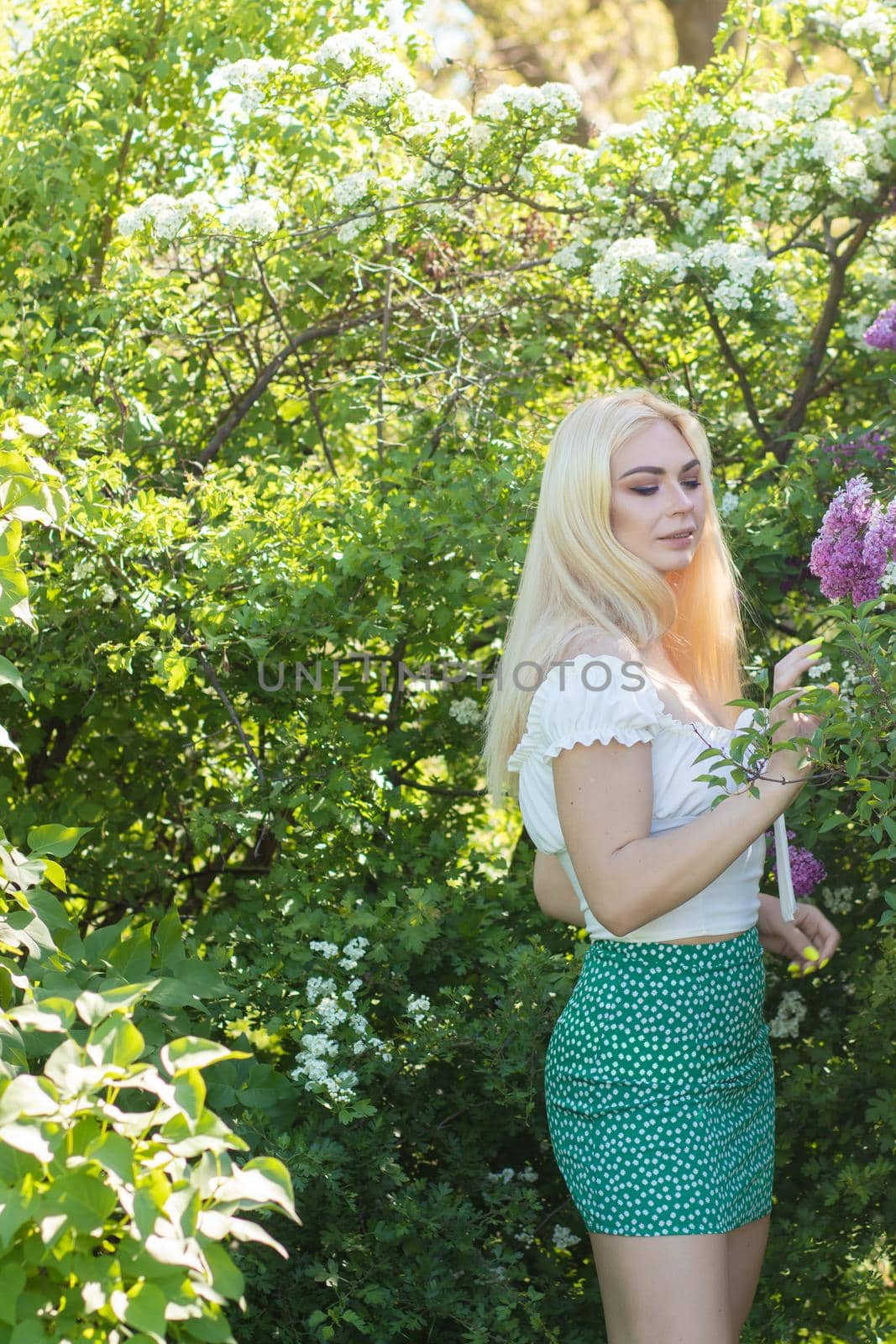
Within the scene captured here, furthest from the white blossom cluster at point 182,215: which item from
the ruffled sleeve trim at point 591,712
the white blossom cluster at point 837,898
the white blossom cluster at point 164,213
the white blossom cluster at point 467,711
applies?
the white blossom cluster at point 837,898

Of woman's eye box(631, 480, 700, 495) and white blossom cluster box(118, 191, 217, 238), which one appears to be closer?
woman's eye box(631, 480, 700, 495)

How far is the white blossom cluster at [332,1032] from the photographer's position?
7.64 ft

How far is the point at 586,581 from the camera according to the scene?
2.02 m

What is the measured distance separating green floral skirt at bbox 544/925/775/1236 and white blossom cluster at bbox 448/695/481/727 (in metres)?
1.23

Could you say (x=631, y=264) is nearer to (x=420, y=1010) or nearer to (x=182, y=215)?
(x=182, y=215)

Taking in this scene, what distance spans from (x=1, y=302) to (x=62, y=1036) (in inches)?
81.8

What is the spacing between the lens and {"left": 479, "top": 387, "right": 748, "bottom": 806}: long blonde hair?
200cm

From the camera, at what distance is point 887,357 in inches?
137

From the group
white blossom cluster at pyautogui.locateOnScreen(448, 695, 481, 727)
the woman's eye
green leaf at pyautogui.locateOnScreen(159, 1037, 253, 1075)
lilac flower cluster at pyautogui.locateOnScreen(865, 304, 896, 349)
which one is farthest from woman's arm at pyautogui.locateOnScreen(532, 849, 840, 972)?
lilac flower cluster at pyautogui.locateOnScreen(865, 304, 896, 349)

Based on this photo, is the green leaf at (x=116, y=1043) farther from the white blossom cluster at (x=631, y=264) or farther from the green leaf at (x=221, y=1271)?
the white blossom cluster at (x=631, y=264)

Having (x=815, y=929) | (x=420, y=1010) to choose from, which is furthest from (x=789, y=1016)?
(x=420, y=1010)

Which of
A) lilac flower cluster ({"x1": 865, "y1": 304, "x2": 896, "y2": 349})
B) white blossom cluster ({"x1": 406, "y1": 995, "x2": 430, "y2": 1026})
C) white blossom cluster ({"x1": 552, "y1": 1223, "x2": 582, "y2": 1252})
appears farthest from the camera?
lilac flower cluster ({"x1": 865, "y1": 304, "x2": 896, "y2": 349})

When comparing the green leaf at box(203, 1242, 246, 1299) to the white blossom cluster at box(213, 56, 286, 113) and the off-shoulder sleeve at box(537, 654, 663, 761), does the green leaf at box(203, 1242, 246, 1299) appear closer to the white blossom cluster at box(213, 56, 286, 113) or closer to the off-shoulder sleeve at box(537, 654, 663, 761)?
the off-shoulder sleeve at box(537, 654, 663, 761)

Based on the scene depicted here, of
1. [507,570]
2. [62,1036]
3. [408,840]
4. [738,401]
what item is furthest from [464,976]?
[738,401]
